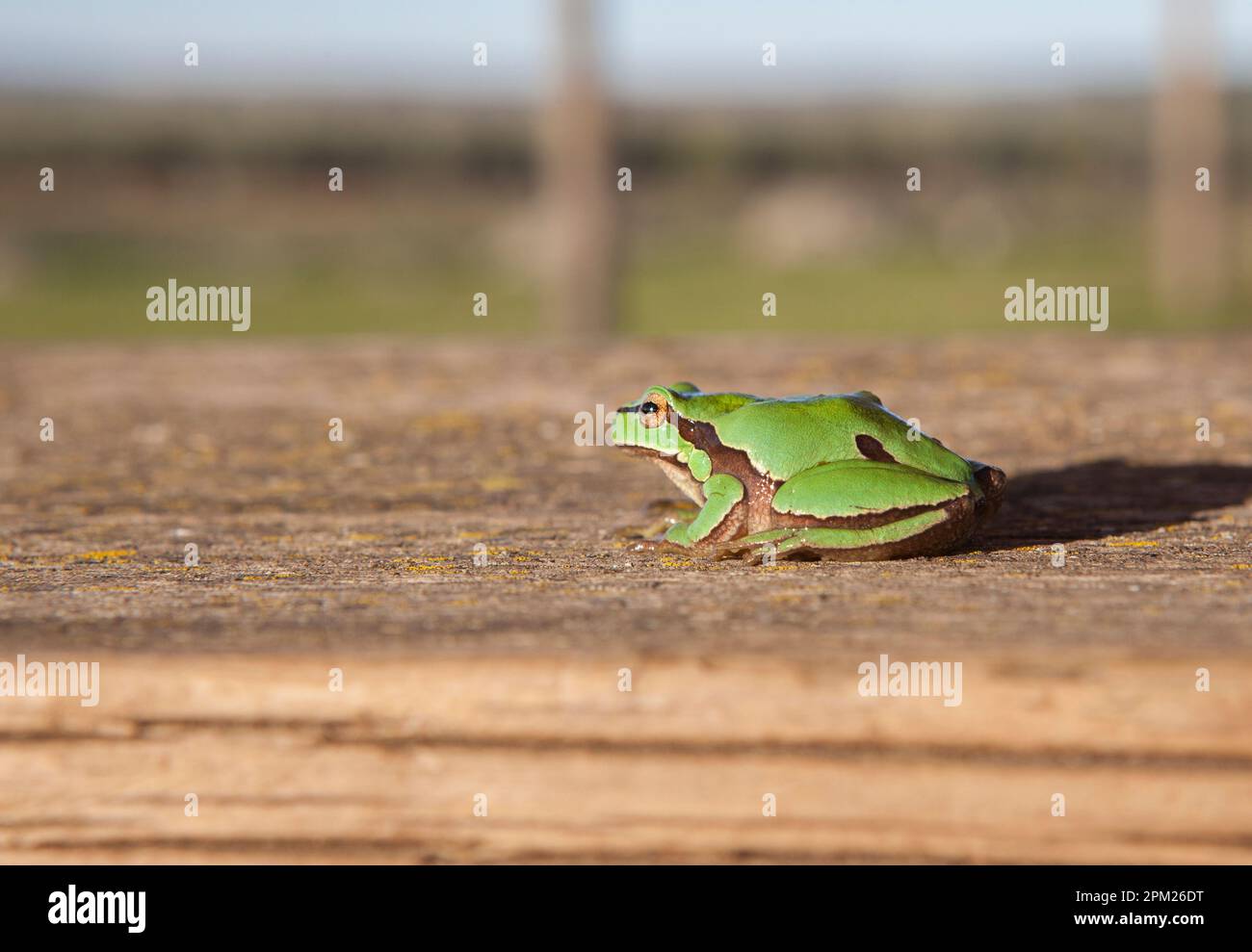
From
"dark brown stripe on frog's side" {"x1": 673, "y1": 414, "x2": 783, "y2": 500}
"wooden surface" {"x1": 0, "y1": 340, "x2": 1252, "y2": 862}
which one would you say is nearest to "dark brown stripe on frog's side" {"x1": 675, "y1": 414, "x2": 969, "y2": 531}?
"dark brown stripe on frog's side" {"x1": 673, "y1": 414, "x2": 783, "y2": 500}

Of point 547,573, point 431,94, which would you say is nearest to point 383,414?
point 547,573

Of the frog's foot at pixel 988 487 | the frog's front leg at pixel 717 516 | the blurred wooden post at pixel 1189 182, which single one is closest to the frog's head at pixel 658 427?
the frog's front leg at pixel 717 516

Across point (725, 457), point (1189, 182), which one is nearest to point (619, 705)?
point (725, 457)

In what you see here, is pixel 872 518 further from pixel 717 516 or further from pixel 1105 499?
pixel 1105 499

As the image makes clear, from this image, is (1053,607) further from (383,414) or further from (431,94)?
(431,94)

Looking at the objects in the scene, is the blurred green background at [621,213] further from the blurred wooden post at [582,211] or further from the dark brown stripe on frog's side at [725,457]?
the dark brown stripe on frog's side at [725,457]

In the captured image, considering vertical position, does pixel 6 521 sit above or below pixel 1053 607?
above

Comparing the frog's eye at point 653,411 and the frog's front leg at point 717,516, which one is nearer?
the frog's front leg at point 717,516

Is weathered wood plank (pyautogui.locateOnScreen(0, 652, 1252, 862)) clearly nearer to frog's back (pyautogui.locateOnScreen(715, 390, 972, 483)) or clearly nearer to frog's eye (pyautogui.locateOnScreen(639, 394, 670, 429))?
frog's back (pyautogui.locateOnScreen(715, 390, 972, 483))
